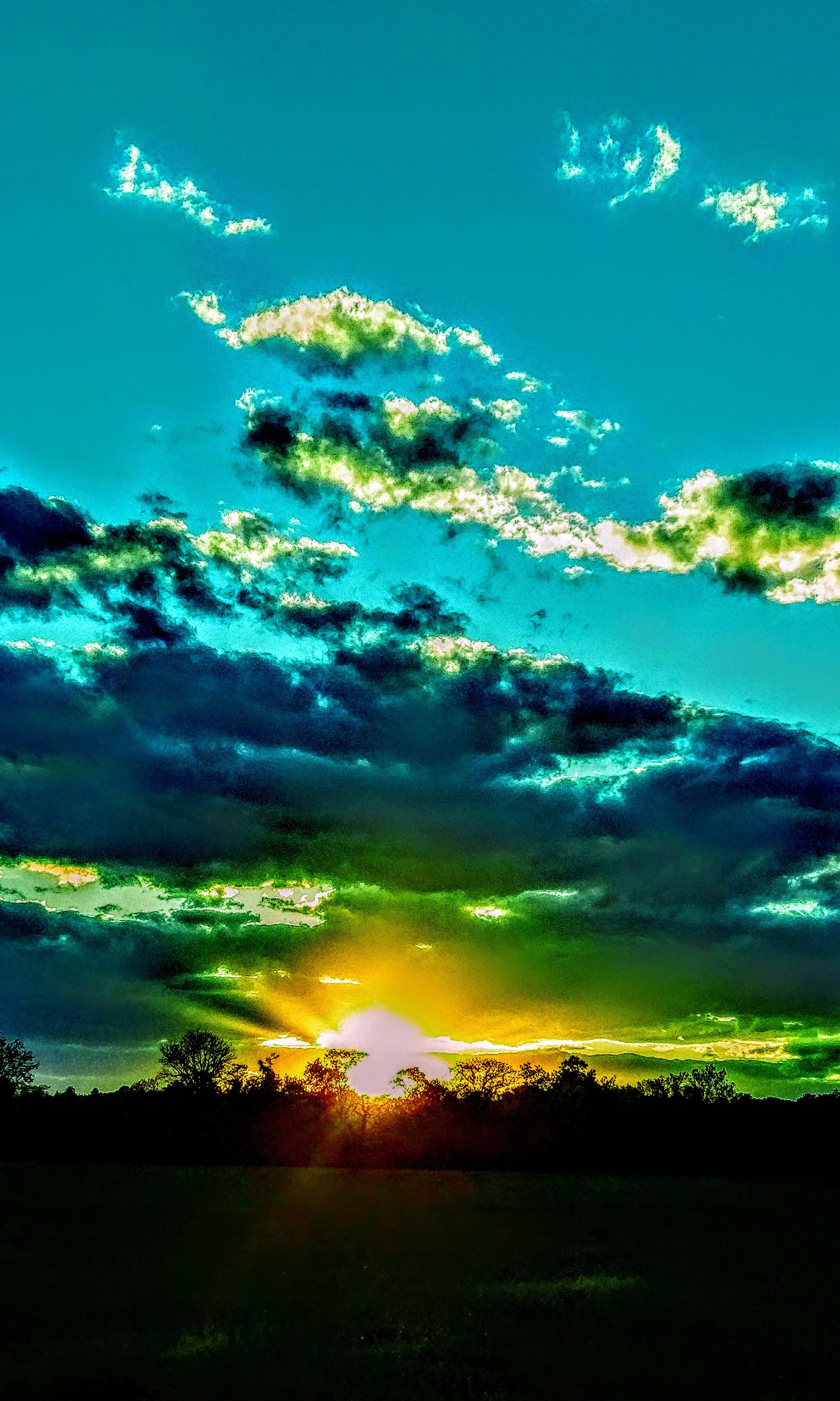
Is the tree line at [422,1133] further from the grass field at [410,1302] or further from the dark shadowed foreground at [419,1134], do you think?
the grass field at [410,1302]

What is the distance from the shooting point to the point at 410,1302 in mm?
33000

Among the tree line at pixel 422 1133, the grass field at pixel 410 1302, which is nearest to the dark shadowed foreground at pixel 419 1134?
the tree line at pixel 422 1133

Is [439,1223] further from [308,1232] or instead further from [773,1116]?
[773,1116]

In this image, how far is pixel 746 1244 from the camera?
2237 inches

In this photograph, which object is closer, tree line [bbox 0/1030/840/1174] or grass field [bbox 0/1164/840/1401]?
grass field [bbox 0/1164/840/1401]

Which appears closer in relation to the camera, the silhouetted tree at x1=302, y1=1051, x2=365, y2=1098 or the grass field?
the grass field

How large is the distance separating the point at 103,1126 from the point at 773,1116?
98999 mm

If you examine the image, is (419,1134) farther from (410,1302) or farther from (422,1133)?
(410,1302)

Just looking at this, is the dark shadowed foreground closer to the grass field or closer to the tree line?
the tree line

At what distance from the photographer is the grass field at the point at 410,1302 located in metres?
23.3

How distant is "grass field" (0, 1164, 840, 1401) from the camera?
23.3m

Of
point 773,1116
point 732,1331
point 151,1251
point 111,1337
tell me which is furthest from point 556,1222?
point 773,1116

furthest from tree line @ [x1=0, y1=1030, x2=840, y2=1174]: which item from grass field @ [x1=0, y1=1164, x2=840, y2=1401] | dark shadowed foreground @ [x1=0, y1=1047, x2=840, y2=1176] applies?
grass field @ [x1=0, y1=1164, x2=840, y2=1401]

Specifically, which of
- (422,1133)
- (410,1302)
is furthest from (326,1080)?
(410,1302)
